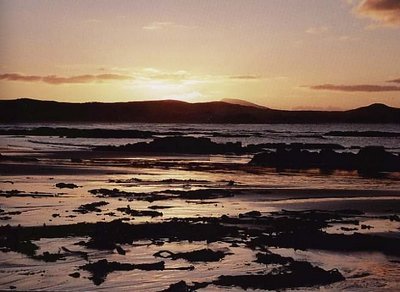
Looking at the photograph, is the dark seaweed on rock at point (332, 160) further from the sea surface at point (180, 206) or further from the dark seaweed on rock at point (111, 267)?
the dark seaweed on rock at point (111, 267)

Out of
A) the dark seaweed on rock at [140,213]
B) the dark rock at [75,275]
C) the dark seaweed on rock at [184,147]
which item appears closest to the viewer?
the dark rock at [75,275]

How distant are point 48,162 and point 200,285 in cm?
4231

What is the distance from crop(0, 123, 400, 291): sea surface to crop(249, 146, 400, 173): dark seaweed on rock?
3287 millimetres

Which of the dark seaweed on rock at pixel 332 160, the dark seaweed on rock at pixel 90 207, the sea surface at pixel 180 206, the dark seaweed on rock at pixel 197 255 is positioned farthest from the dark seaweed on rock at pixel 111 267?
the dark seaweed on rock at pixel 332 160

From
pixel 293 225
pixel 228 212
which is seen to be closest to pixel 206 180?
pixel 228 212

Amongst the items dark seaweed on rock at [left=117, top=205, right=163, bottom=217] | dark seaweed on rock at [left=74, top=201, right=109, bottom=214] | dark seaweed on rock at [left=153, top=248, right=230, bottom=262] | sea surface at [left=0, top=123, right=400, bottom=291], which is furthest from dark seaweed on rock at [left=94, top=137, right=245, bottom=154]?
dark seaweed on rock at [left=153, top=248, right=230, bottom=262]

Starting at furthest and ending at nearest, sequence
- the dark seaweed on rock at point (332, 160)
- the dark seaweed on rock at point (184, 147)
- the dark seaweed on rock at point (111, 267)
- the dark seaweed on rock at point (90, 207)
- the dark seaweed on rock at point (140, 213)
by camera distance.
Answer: the dark seaweed on rock at point (184, 147), the dark seaweed on rock at point (332, 160), the dark seaweed on rock at point (90, 207), the dark seaweed on rock at point (140, 213), the dark seaweed on rock at point (111, 267)

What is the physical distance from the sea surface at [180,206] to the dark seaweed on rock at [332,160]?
129 inches

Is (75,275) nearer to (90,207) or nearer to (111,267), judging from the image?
(111,267)

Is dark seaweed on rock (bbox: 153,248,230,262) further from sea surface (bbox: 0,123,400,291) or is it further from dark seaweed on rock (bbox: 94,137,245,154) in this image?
dark seaweed on rock (bbox: 94,137,245,154)

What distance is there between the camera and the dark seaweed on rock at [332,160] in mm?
55500

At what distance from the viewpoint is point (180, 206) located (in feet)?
89.8

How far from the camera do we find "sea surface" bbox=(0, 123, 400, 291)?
15086mm

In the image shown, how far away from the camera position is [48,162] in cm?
5453
